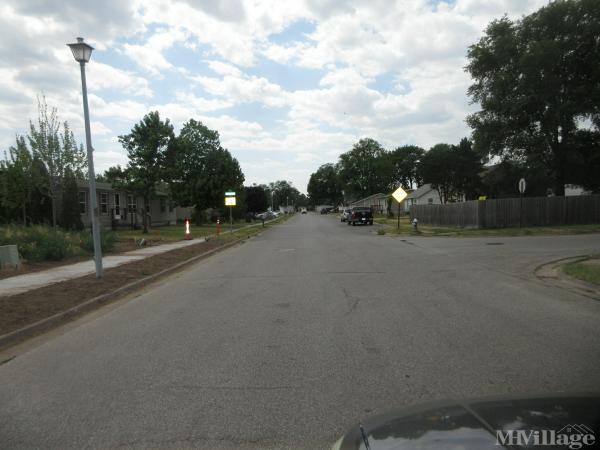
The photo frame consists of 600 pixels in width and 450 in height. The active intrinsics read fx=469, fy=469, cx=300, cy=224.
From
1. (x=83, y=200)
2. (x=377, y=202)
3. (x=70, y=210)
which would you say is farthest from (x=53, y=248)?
(x=377, y=202)

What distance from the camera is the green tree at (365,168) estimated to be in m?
103

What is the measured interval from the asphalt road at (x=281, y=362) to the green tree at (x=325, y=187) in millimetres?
162439

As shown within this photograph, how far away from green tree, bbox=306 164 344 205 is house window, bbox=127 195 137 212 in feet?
434

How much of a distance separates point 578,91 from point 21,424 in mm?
38491

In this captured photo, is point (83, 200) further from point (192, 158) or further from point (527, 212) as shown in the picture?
point (527, 212)

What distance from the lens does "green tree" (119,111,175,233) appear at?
31578 millimetres

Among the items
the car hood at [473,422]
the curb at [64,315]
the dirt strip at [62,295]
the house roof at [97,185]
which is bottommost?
the curb at [64,315]

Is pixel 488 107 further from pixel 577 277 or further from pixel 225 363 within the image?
pixel 225 363

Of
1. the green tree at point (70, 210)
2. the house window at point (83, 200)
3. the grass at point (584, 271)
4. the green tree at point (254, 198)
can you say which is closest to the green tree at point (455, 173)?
the green tree at point (254, 198)

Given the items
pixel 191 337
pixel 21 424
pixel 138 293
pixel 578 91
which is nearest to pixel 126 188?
pixel 138 293

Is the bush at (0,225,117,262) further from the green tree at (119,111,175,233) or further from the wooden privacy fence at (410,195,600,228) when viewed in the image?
the wooden privacy fence at (410,195,600,228)

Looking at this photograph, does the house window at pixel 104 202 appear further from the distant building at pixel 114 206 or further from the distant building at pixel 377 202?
the distant building at pixel 377 202

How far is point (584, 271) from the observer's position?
11000 millimetres

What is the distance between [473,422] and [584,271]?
10.7m
